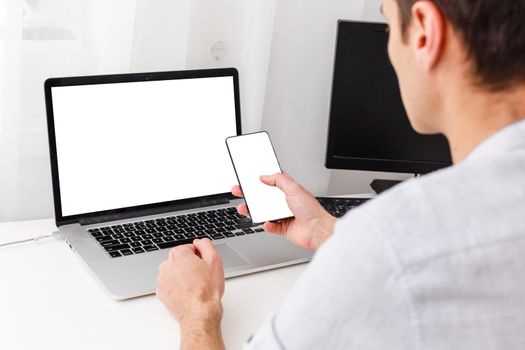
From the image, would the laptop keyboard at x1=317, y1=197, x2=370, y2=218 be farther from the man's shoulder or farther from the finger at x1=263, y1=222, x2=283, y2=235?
the man's shoulder

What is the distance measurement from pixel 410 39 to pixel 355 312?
0.29 m

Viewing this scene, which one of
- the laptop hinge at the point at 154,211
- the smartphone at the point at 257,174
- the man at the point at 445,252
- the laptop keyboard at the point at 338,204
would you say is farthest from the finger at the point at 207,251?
the man at the point at 445,252

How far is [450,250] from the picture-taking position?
56 cm

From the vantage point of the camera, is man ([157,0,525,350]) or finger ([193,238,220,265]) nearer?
man ([157,0,525,350])

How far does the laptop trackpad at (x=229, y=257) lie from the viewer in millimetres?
1213

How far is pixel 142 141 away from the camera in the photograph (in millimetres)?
1361

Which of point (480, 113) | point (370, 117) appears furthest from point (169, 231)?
point (480, 113)

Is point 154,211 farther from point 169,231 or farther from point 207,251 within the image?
point 207,251

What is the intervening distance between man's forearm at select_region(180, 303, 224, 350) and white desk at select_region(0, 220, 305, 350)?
0.03m

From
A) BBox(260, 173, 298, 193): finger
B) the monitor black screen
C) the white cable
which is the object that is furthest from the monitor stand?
the white cable

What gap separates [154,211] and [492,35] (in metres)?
0.86

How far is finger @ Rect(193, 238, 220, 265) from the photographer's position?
1120 mm

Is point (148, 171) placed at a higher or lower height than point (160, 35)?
lower

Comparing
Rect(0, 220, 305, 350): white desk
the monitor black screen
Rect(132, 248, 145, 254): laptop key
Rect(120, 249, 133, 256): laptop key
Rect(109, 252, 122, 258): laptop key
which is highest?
the monitor black screen
